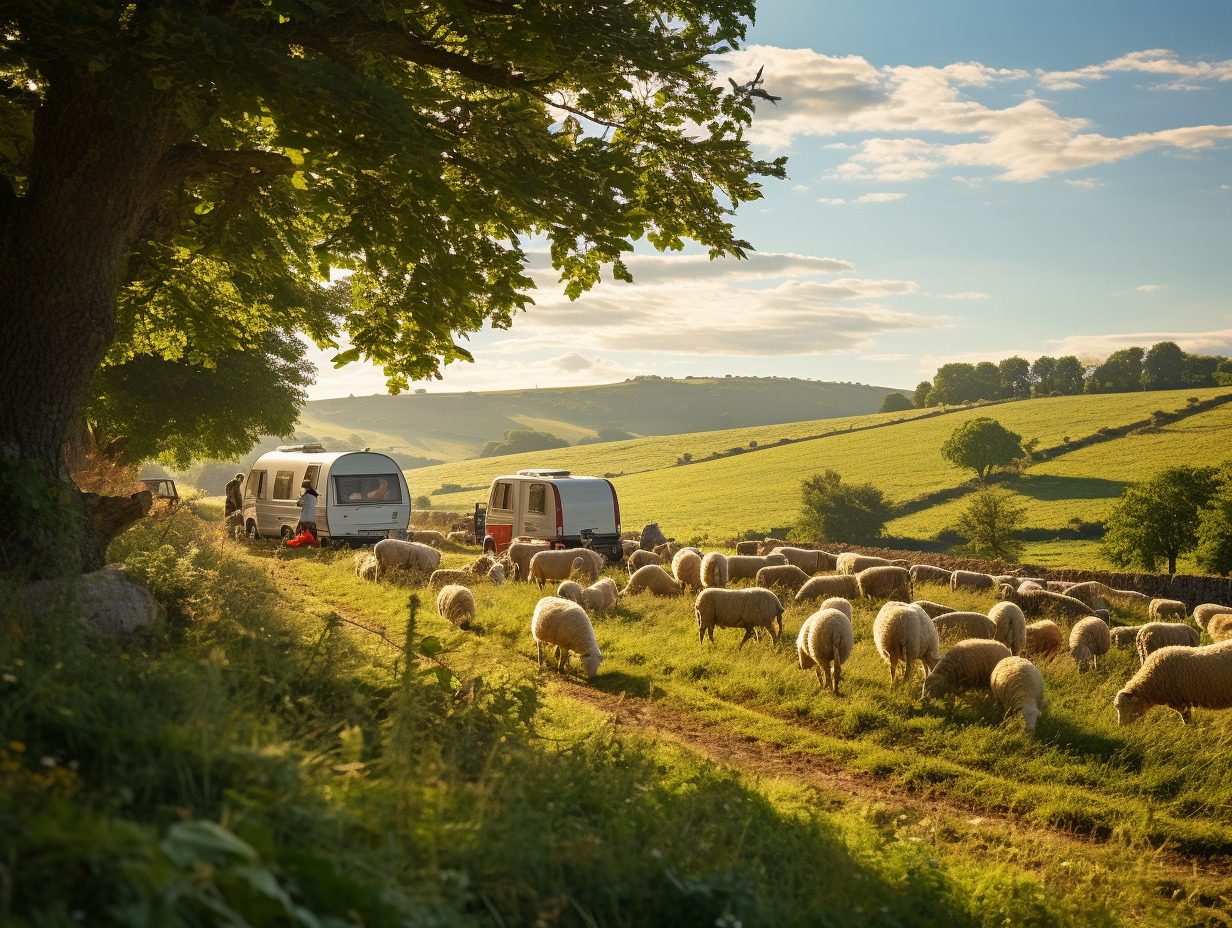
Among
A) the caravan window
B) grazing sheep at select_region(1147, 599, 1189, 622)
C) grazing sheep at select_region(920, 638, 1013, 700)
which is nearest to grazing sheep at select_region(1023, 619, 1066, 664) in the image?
grazing sheep at select_region(920, 638, 1013, 700)

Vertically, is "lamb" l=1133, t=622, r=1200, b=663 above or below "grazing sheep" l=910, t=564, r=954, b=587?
above

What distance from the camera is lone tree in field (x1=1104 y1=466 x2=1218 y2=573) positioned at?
39469 millimetres

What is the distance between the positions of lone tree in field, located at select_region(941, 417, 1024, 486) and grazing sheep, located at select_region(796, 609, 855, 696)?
57846 mm

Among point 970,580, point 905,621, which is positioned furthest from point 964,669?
point 970,580

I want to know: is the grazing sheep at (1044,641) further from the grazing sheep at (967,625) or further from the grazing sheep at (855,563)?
the grazing sheep at (855,563)

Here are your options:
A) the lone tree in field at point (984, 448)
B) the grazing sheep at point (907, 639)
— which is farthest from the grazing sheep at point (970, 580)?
the lone tree in field at point (984, 448)

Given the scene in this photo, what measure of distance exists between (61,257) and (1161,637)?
1653 centimetres

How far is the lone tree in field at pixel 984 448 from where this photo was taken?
6325cm

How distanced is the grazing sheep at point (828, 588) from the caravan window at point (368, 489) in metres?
13.2

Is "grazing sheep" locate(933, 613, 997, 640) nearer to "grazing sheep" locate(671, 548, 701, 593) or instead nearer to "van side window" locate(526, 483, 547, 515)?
"grazing sheep" locate(671, 548, 701, 593)

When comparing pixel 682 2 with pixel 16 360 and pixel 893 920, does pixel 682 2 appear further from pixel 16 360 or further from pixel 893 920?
pixel 893 920

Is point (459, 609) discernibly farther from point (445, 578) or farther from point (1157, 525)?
point (1157, 525)

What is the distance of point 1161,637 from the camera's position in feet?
43.4

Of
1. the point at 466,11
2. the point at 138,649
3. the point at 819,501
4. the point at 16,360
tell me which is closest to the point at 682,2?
the point at 466,11
